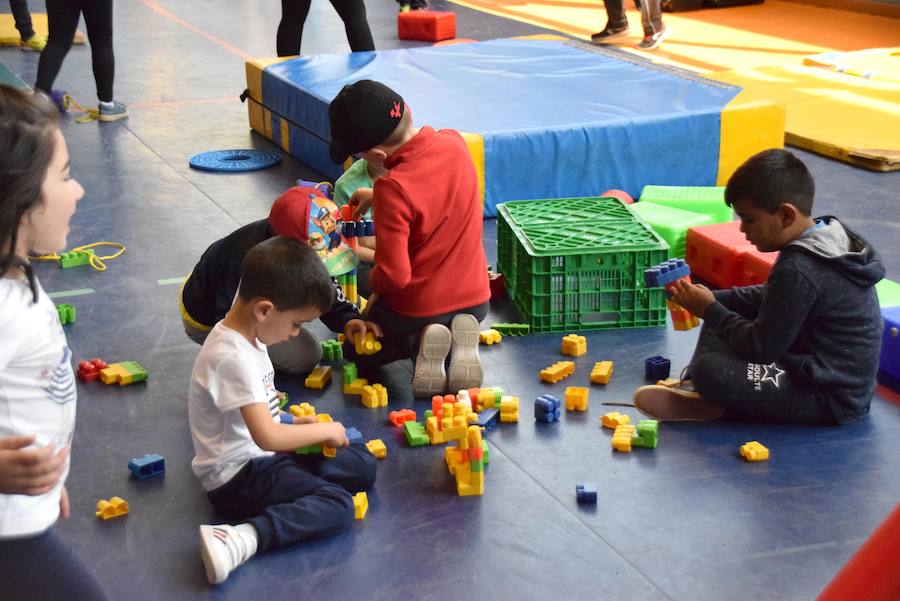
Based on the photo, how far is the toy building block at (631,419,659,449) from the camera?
11.7 ft

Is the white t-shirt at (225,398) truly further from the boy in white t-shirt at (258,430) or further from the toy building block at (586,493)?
the toy building block at (586,493)

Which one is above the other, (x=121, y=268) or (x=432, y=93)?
(x=432, y=93)

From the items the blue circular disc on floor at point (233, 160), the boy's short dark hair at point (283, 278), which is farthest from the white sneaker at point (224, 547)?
the blue circular disc on floor at point (233, 160)

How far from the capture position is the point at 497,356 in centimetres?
431

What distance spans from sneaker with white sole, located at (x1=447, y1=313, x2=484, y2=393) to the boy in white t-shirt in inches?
33.4

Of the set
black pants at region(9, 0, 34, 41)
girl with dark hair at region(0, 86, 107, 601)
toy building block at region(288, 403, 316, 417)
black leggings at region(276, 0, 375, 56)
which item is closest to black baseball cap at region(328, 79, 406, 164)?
toy building block at region(288, 403, 316, 417)

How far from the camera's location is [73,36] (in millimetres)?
7535

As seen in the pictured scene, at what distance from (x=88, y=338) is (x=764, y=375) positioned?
2.60 meters

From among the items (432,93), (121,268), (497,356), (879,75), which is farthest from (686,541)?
(879,75)

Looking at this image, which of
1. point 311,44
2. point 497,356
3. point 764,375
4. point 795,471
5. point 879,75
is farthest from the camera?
point 311,44

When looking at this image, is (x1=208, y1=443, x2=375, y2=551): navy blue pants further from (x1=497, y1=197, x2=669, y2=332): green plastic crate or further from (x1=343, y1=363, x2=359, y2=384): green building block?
(x1=497, y1=197, x2=669, y2=332): green plastic crate

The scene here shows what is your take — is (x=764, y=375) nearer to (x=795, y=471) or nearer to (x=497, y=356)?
(x=795, y=471)

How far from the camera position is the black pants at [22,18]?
10359 mm

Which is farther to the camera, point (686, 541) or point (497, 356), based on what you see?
point (497, 356)
